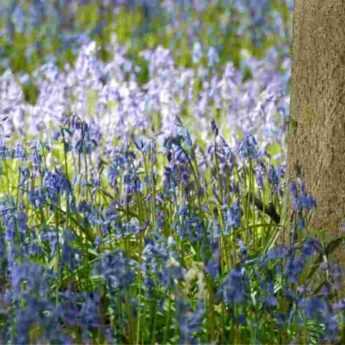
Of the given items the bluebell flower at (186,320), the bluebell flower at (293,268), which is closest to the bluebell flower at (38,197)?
the bluebell flower at (186,320)

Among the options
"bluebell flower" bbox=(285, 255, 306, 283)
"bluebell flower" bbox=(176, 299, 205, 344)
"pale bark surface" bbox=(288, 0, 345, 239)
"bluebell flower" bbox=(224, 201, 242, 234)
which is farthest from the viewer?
"pale bark surface" bbox=(288, 0, 345, 239)

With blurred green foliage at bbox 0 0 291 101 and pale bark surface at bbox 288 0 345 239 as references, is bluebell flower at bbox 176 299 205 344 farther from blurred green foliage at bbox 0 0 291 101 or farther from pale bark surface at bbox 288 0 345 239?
blurred green foliage at bbox 0 0 291 101

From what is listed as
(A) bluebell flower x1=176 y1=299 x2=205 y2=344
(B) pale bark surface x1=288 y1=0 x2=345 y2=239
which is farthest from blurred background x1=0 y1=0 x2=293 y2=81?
(A) bluebell flower x1=176 y1=299 x2=205 y2=344

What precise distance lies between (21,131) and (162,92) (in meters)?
0.91

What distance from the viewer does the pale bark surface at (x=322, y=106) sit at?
12.8 ft

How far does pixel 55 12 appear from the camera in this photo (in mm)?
9117

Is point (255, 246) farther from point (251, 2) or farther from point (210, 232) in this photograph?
point (251, 2)

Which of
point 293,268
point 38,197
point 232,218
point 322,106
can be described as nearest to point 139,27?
point 322,106

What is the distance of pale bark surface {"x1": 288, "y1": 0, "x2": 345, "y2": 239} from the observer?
3891 millimetres

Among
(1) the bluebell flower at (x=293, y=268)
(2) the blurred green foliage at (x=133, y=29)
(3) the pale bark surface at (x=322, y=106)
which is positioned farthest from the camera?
(2) the blurred green foliage at (x=133, y=29)

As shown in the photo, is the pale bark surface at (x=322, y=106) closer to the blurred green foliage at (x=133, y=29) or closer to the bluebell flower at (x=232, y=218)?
the bluebell flower at (x=232, y=218)

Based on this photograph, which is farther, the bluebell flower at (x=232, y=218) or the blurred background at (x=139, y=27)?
the blurred background at (x=139, y=27)

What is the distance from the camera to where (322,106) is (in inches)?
154

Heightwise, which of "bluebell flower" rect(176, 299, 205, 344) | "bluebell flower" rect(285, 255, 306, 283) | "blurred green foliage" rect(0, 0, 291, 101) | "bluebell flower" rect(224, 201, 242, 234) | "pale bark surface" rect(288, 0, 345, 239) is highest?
"blurred green foliage" rect(0, 0, 291, 101)
